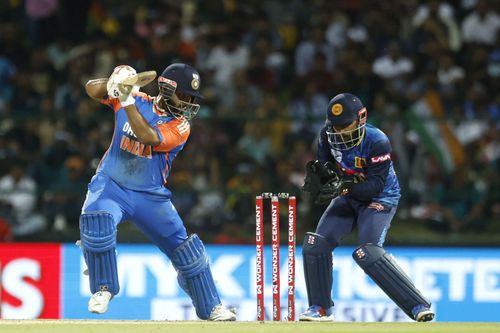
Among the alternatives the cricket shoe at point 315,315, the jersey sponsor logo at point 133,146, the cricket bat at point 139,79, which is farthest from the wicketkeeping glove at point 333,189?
the cricket bat at point 139,79

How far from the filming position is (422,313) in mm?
8688

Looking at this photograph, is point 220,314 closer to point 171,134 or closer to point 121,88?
point 171,134

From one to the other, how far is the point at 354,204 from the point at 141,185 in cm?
166

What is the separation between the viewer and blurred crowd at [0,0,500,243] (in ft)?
39.9

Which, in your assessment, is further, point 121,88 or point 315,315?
point 315,315

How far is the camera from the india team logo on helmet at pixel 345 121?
28.5 feet

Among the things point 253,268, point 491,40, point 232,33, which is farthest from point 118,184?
point 491,40

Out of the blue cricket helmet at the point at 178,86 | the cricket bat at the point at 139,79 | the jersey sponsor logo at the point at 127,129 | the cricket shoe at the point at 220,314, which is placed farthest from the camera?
the cricket shoe at the point at 220,314

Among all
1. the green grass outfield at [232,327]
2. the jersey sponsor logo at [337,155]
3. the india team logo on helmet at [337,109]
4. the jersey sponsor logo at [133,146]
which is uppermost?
the india team logo on helmet at [337,109]

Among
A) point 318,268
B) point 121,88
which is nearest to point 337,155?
point 318,268

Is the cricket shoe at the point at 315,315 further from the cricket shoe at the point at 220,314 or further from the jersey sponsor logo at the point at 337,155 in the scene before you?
the jersey sponsor logo at the point at 337,155

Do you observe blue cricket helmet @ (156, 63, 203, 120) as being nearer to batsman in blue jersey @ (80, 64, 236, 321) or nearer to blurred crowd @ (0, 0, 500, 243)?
batsman in blue jersey @ (80, 64, 236, 321)

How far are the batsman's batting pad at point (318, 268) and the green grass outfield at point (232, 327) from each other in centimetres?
69

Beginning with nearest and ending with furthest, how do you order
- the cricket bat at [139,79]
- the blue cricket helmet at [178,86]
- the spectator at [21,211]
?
the cricket bat at [139,79]
the blue cricket helmet at [178,86]
the spectator at [21,211]
